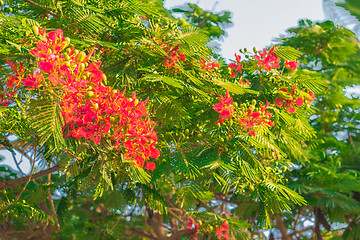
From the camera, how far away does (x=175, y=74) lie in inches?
111

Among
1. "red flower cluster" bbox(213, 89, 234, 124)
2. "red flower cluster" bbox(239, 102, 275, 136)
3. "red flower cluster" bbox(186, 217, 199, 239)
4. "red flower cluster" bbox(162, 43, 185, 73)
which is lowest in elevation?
"red flower cluster" bbox(186, 217, 199, 239)

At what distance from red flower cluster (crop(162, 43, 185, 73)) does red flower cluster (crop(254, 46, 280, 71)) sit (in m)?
0.71

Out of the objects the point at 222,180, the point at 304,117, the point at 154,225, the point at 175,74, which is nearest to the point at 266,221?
the point at 222,180

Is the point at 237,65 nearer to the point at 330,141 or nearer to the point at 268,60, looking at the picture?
the point at 268,60

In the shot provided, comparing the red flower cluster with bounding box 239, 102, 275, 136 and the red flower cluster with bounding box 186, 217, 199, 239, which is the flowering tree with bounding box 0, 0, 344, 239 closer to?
the red flower cluster with bounding box 239, 102, 275, 136

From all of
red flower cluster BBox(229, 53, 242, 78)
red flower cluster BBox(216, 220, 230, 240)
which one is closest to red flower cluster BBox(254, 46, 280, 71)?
red flower cluster BBox(229, 53, 242, 78)

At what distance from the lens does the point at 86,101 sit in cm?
210

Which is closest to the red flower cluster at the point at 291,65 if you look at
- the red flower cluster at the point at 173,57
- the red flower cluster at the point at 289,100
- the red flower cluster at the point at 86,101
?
the red flower cluster at the point at 289,100

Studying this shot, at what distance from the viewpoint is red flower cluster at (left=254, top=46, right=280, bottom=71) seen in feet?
10.2

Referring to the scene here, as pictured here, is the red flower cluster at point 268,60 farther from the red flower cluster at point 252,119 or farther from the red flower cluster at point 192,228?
the red flower cluster at point 192,228

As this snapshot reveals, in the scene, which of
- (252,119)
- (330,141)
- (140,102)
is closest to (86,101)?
(140,102)

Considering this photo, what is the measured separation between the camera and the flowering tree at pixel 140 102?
206 centimetres

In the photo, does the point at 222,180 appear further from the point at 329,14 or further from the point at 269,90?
the point at 329,14

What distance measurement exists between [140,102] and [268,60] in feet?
4.35
